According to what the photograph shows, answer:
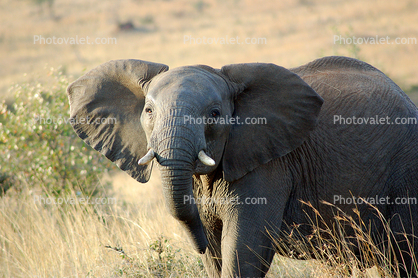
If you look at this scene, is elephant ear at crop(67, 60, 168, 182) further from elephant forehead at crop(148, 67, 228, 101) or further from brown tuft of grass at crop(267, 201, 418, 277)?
brown tuft of grass at crop(267, 201, 418, 277)

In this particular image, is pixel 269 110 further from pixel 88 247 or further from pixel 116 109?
pixel 88 247

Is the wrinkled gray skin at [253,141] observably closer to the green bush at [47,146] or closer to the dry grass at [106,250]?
the dry grass at [106,250]

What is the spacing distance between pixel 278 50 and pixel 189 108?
2964 centimetres

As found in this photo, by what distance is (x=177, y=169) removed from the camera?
3.24 metres

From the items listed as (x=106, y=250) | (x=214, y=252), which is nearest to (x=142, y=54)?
(x=106, y=250)

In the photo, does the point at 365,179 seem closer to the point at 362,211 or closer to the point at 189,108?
the point at 362,211

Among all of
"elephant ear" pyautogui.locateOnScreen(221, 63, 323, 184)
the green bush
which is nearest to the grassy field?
the green bush

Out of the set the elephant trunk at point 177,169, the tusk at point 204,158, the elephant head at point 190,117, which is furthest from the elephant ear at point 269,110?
the elephant trunk at point 177,169

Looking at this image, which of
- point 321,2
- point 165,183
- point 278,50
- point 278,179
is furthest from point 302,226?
point 321,2

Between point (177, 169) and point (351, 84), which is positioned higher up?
point (351, 84)

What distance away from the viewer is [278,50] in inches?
1261

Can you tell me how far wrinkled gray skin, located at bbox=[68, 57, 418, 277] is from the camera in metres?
3.61

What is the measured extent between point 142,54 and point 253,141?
32.1m

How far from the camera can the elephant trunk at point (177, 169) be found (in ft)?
10.6
